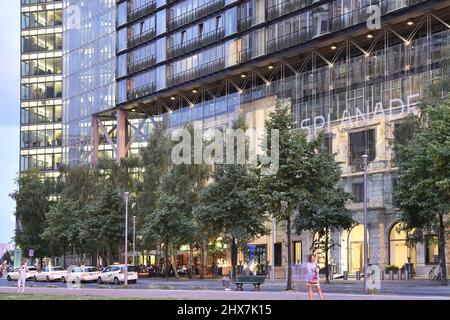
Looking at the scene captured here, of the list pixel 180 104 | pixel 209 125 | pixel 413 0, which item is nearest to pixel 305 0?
pixel 413 0

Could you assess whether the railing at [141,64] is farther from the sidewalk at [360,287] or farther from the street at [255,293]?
the street at [255,293]

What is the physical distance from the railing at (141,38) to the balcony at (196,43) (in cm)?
439

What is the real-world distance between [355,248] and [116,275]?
21090mm

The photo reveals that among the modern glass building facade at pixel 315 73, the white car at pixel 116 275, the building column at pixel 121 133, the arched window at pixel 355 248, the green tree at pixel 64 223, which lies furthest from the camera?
the building column at pixel 121 133

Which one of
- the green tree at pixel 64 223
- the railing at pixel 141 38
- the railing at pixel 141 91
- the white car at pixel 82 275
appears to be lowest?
the white car at pixel 82 275

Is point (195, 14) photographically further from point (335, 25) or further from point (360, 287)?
point (360, 287)

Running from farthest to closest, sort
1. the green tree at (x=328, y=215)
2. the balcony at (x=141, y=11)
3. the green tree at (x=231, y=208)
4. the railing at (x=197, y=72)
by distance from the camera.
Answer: the balcony at (x=141, y=11)
the railing at (x=197, y=72)
the green tree at (x=231, y=208)
the green tree at (x=328, y=215)

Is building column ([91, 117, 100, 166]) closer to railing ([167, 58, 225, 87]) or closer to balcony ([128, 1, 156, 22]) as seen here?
balcony ([128, 1, 156, 22])

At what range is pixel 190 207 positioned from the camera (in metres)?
71.6

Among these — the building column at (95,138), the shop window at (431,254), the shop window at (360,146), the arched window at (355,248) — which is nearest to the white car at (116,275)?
the arched window at (355,248)

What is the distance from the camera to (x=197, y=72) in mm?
87062

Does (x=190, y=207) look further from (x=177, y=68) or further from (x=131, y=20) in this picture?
(x=131, y=20)

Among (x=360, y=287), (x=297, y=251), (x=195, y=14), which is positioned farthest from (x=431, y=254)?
(x=195, y=14)

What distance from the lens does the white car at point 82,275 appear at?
67.5 metres
